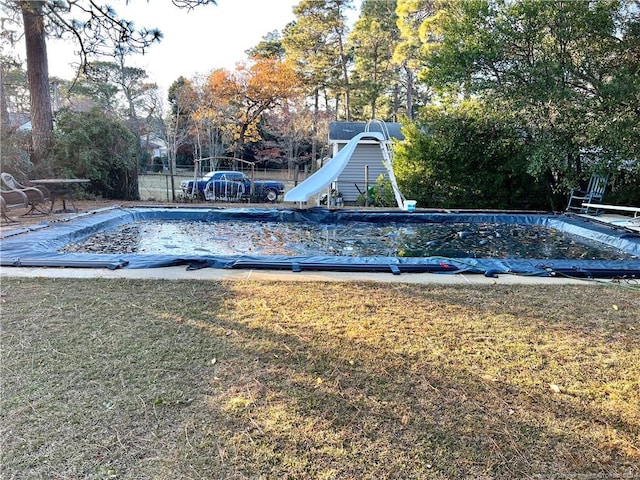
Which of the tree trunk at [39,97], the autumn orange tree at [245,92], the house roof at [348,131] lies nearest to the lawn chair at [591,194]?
the house roof at [348,131]

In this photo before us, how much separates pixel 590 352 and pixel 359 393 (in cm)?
158

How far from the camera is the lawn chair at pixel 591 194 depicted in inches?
350

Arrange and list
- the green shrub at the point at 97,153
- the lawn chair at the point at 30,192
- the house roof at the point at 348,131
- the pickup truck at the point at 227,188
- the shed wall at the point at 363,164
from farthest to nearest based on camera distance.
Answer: the house roof at the point at 348,131, the shed wall at the point at 363,164, the pickup truck at the point at 227,188, the green shrub at the point at 97,153, the lawn chair at the point at 30,192

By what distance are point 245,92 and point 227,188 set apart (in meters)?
7.06

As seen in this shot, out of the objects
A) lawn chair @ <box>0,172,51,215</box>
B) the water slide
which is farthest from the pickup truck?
lawn chair @ <box>0,172,51,215</box>

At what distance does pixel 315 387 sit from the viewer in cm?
208

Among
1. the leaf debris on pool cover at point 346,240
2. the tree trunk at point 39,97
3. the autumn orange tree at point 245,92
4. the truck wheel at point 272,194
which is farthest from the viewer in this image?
the autumn orange tree at point 245,92

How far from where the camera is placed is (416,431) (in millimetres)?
1763

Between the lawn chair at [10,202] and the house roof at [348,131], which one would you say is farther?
the house roof at [348,131]

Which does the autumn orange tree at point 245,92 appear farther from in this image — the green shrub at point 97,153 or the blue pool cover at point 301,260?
the blue pool cover at point 301,260

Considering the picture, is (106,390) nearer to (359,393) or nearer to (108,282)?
(359,393)

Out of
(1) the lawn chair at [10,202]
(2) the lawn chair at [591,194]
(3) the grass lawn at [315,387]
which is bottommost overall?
(3) the grass lawn at [315,387]

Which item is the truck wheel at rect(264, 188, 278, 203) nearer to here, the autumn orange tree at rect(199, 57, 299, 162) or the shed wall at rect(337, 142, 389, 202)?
the shed wall at rect(337, 142, 389, 202)

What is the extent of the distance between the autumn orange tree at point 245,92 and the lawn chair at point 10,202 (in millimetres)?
11575
